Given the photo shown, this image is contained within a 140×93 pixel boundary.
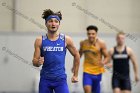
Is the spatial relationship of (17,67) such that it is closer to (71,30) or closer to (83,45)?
(71,30)

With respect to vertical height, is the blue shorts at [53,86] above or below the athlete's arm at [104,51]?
below

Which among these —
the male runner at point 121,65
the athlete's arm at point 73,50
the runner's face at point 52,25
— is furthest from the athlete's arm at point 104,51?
the runner's face at point 52,25

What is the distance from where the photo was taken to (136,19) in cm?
1722

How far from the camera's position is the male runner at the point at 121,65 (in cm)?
1051

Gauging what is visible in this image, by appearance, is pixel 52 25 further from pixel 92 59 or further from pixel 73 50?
pixel 92 59

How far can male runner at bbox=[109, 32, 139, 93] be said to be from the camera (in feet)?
34.5

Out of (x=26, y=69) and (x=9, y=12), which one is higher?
(x=9, y=12)

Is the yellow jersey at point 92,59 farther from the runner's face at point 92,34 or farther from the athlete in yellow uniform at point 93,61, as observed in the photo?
the runner's face at point 92,34

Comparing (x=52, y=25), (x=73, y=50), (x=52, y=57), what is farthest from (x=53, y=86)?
(x=52, y=25)

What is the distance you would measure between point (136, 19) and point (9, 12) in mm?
4682

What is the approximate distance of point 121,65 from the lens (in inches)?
424

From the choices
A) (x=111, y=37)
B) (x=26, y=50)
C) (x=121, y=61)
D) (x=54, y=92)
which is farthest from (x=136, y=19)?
(x=54, y=92)

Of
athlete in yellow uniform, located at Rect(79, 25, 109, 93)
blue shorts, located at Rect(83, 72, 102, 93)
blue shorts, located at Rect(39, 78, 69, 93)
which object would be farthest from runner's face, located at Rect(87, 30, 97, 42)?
blue shorts, located at Rect(39, 78, 69, 93)

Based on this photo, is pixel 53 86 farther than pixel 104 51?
No
